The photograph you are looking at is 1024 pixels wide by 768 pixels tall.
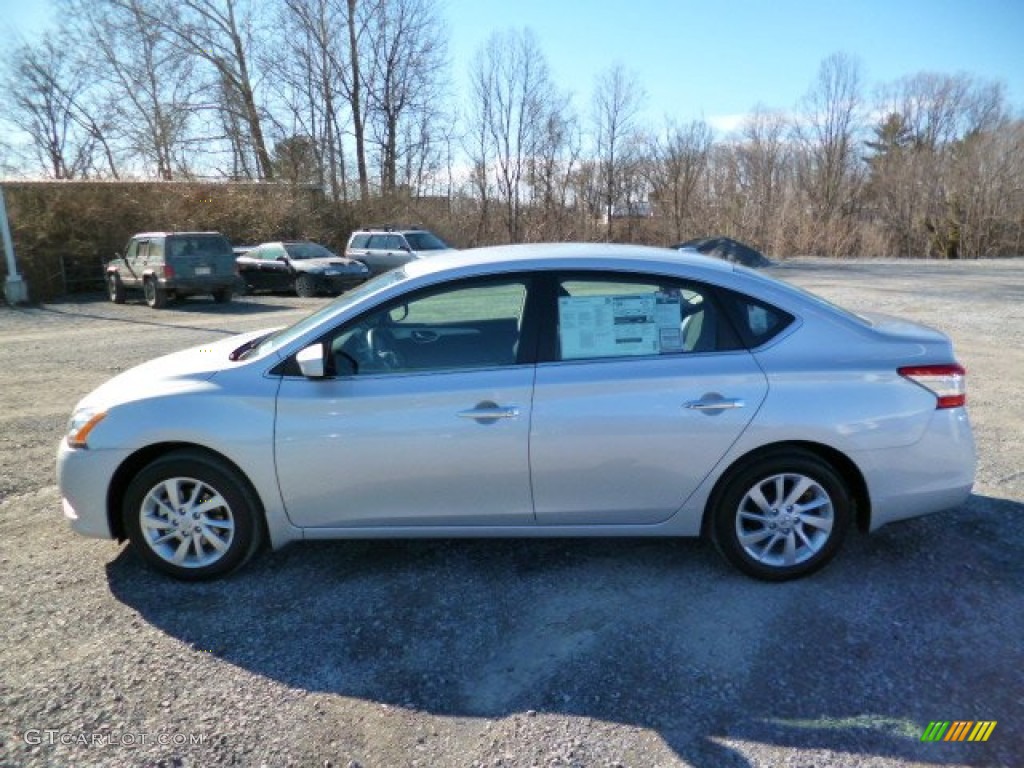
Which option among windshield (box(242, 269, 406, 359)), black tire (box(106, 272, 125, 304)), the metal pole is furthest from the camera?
black tire (box(106, 272, 125, 304))

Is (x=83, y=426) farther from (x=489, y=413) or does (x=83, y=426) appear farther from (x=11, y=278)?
(x=11, y=278)

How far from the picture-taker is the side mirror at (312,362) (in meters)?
3.22

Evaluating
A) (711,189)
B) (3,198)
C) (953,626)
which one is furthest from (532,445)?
(711,189)

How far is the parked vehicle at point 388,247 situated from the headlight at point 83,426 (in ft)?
57.0

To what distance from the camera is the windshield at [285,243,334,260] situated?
1969cm

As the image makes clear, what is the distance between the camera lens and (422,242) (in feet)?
70.1

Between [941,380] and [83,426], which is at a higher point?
[941,380]

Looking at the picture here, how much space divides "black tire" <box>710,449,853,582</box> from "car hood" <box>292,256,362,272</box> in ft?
56.3

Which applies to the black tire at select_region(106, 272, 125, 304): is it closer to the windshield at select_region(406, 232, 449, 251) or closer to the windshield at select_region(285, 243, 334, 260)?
the windshield at select_region(285, 243, 334, 260)

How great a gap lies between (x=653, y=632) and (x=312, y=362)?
199cm

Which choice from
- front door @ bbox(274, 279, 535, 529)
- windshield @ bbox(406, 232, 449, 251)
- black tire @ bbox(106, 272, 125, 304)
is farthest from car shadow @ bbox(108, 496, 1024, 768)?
windshield @ bbox(406, 232, 449, 251)

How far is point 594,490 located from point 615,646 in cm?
71

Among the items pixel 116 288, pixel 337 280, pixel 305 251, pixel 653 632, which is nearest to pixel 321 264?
pixel 337 280

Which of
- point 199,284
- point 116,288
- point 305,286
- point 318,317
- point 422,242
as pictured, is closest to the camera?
point 318,317
